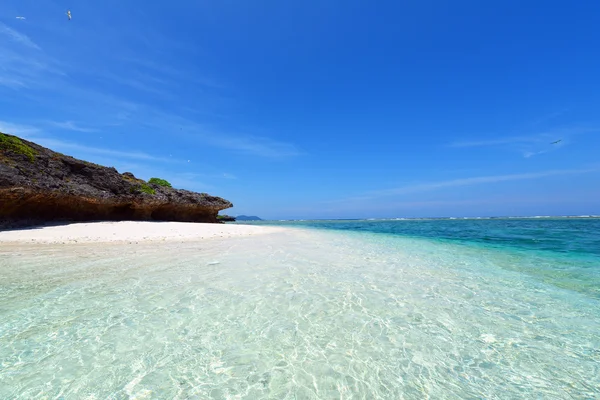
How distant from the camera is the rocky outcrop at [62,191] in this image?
16562 mm

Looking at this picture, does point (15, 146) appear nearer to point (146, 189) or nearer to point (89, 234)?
point (89, 234)

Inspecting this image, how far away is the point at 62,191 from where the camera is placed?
743 inches

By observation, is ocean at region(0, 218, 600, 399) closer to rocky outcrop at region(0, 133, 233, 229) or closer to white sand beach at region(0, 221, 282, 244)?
white sand beach at region(0, 221, 282, 244)

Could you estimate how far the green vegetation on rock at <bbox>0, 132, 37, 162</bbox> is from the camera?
57.9 ft

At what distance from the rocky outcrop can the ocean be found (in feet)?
43.8

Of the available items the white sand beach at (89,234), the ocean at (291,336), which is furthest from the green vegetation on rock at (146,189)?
the ocean at (291,336)

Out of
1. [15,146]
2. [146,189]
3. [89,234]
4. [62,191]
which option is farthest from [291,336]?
[146,189]

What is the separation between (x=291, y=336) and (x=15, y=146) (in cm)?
2388

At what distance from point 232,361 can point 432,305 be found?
3.90 meters

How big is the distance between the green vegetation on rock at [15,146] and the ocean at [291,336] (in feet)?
51.8

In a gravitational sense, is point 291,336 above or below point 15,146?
below

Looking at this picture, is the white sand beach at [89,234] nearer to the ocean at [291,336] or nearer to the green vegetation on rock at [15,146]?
the green vegetation on rock at [15,146]

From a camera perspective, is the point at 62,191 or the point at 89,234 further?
the point at 62,191

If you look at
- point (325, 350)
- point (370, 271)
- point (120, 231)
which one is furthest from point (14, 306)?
point (120, 231)
